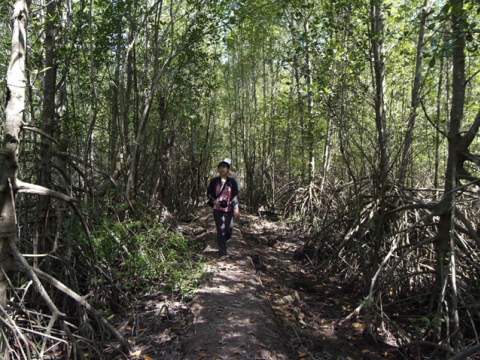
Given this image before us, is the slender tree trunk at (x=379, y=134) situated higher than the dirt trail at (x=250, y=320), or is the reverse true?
the slender tree trunk at (x=379, y=134)

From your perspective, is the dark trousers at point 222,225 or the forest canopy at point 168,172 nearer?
the forest canopy at point 168,172

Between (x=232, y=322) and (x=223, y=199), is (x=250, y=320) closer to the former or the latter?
(x=232, y=322)

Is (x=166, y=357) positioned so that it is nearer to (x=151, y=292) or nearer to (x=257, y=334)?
(x=257, y=334)

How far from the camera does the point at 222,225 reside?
5.58 metres

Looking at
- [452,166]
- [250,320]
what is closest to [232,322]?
[250,320]

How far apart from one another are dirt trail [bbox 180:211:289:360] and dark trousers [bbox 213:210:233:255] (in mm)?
443

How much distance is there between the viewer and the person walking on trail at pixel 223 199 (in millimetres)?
5492

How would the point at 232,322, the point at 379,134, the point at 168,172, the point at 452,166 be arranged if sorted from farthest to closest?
the point at 168,172 → the point at 379,134 → the point at 452,166 → the point at 232,322

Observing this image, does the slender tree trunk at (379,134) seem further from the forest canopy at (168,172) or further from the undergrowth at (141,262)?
the undergrowth at (141,262)

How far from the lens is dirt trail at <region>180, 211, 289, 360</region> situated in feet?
10.4

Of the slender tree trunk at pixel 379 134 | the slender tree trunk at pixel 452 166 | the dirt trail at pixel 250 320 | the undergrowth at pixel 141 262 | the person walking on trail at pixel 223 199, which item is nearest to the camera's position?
the dirt trail at pixel 250 320

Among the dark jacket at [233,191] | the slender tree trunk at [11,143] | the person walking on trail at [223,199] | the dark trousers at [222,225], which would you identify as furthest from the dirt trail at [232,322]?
the slender tree trunk at [11,143]

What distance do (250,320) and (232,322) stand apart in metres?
0.19

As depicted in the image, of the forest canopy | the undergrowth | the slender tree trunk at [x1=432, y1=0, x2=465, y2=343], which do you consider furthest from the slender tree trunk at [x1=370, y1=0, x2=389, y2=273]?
the undergrowth
